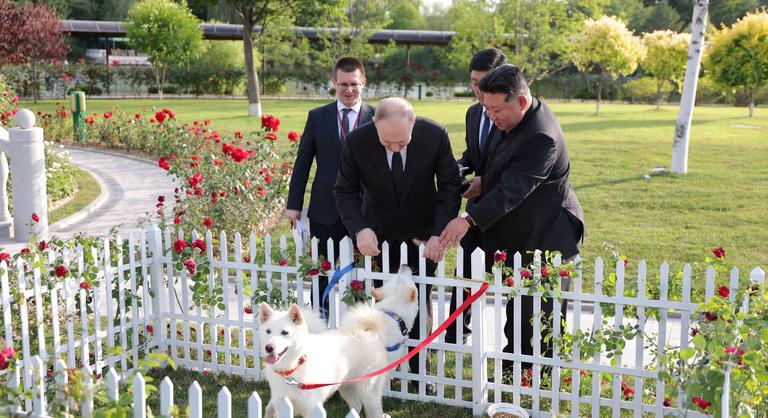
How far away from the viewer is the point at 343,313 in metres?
4.56

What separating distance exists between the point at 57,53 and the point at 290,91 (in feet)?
55.5

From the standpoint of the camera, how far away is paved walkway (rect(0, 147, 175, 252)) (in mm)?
9586

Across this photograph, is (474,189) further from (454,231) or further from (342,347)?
(342,347)

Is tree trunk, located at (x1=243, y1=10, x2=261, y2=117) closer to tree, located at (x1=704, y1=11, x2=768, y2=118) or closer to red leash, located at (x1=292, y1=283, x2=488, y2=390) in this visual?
tree, located at (x1=704, y1=11, x2=768, y2=118)

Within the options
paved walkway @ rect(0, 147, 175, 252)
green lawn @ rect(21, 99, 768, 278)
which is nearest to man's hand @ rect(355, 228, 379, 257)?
green lawn @ rect(21, 99, 768, 278)

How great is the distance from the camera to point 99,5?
58.1 metres

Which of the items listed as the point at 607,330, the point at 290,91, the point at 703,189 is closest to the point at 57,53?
the point at 290,91

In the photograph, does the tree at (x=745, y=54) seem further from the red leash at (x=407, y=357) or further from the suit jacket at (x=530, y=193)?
the red leash at (x=407, y=357)

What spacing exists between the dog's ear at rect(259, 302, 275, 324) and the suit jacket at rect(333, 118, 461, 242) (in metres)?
0.99

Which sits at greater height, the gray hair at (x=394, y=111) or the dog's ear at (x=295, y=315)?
the gray hair at (x=394, y=111)

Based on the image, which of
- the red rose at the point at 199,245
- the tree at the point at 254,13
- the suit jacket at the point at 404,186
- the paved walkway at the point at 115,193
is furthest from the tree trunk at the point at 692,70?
the tree at the point at 254,13

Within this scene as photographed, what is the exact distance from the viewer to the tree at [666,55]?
109ft

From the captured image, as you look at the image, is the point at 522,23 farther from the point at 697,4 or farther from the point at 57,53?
the point at 697,4

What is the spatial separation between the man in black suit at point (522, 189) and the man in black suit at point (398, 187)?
0.29 metres
